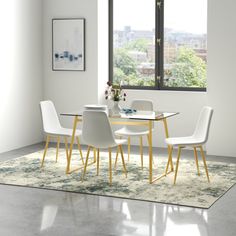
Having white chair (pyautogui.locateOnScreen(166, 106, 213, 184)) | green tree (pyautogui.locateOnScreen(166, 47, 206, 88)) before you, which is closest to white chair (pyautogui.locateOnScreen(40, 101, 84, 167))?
white chair (pyautogui.locateOnScreen(166, 106, 213, 184))

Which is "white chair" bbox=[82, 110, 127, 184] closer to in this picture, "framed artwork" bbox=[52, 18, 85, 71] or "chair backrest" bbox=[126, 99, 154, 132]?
"chair backrest" bbox=[126, 99, 154, 132]

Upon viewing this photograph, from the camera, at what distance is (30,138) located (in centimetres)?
898

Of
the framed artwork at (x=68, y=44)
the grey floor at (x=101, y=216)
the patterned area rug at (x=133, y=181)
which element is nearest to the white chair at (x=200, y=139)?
the patterned area rug at (x=133, y=181)

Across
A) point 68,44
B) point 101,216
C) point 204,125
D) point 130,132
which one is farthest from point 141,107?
point 101,216

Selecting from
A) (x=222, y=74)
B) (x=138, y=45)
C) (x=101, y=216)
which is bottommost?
(x=101, y=216)

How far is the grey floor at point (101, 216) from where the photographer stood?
4.60 metres

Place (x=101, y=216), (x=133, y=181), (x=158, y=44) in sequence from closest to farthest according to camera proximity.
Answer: (x=101, y=216) < (x=133, y=181) < (x=158, y=44)

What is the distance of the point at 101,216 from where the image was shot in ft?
16.4

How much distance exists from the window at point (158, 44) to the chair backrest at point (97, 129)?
2.80m

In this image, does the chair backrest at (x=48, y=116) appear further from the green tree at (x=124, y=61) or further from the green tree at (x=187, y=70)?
the green tree at (x=187, y=70)

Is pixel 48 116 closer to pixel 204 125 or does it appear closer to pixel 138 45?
pixel 204 125

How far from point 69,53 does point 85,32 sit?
0.44 metres

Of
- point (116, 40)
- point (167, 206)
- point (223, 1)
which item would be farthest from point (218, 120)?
point (167, 206)

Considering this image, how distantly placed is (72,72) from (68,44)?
1.47 ft
